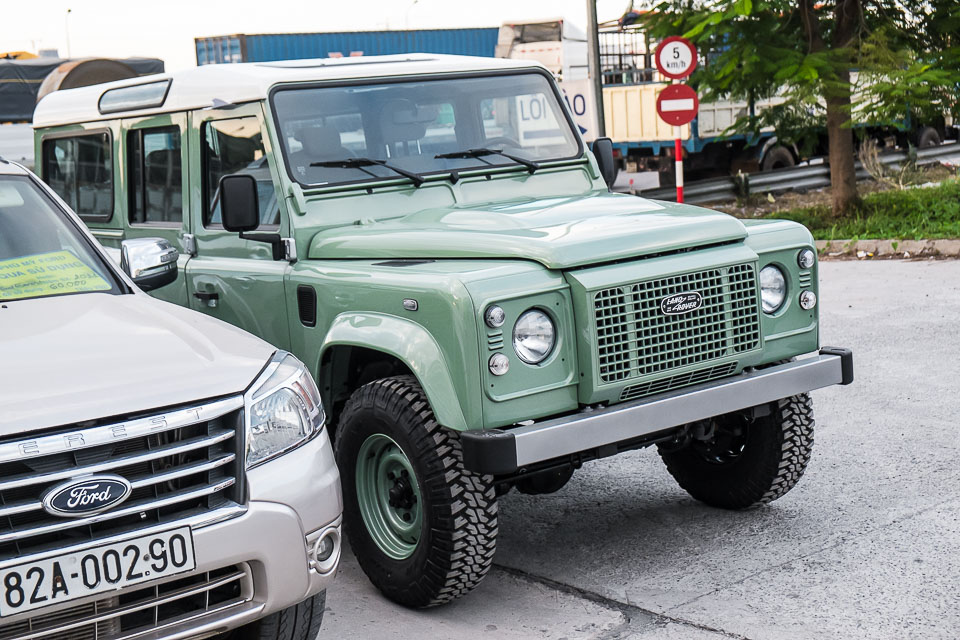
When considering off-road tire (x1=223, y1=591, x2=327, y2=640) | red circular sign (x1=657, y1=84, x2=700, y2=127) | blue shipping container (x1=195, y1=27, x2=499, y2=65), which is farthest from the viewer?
blue shipping container (x1=195, y1=27, x2=499, y2=65)

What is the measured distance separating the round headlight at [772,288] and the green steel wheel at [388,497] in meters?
1.62

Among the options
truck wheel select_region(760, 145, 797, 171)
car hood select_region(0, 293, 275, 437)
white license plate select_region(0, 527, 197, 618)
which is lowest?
white license plate select_region(0, 527, 197, 618)

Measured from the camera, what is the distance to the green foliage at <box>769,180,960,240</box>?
521 inches

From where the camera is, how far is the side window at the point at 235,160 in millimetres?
5047

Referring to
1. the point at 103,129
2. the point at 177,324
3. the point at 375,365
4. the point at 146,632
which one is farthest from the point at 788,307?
the point at 103,129

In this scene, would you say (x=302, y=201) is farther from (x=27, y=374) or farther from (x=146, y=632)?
(x=146, y=632)

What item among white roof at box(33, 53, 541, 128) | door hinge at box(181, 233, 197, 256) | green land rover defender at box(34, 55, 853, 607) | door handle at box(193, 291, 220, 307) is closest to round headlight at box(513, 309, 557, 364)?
green land rover defender at box(34, 55, 853, 607)

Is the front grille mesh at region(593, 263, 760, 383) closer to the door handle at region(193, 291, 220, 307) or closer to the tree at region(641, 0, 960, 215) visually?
the door handle at region(193, 291, 220, 307)

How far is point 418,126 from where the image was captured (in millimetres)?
5281

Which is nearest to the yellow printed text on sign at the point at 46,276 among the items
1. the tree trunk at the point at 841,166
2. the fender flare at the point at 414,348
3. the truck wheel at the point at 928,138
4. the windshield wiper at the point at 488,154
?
the fender flare at the point at 414,348

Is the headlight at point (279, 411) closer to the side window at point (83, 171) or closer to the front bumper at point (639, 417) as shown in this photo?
the front bumper at point (639, 417)

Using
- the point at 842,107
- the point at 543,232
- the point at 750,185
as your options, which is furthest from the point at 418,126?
the point at 750,185

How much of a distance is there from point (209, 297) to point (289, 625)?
2.36 meters

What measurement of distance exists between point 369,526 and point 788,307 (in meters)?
1.92
